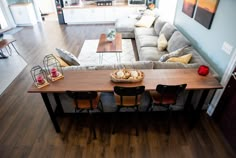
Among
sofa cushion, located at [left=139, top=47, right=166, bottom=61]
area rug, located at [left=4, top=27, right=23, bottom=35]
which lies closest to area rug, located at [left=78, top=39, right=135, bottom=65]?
sofa cushion, located at [left=139, top=47, right=166, bottom=61]

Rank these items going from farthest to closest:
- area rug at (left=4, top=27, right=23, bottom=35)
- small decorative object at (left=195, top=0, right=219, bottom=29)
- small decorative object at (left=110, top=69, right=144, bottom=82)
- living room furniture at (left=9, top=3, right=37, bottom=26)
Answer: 1. living room furniture at (left=9, top=3, right=37, bottom=26)
2. area rug at (left=4, top=27, right=23, bottom=35)
3. small decorative object at (left=195, top=0, right=219, bottom=29)
4. small decorative object at (left=110, top=69, right=144, bottom=82)

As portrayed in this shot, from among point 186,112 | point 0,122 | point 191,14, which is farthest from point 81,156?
point 191,14

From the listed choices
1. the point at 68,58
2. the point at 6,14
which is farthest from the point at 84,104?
the point at 6,14

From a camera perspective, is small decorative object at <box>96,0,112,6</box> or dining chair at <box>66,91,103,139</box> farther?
small decorative object at <box>96,0,112,6</box>

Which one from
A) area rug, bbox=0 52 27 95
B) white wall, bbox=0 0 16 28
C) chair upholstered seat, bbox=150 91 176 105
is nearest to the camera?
chair upholstered seat, bbox=150 91 176 105

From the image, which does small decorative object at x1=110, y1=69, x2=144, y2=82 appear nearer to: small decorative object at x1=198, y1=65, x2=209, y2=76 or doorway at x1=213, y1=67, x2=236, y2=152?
small decorative object at x1=198, y1=65, x2=209, y2=76

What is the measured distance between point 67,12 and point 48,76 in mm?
5439

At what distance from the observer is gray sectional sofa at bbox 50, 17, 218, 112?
2.30 meters

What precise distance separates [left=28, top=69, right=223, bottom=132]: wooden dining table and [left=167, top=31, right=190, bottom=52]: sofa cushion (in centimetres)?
103

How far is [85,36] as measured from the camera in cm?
558

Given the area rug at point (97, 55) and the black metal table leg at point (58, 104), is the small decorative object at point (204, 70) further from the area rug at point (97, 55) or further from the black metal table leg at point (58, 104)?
the area rug at point (97, 55)

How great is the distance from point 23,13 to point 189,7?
21.0 ft

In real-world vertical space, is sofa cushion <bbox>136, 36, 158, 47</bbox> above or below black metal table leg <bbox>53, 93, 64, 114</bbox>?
above

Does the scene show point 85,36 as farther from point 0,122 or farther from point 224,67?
point 224,67
